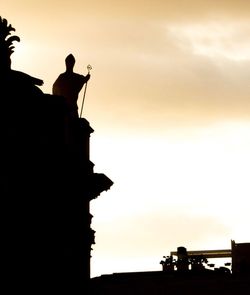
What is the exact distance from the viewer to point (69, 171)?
31828mm

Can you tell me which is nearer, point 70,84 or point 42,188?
point 42,188

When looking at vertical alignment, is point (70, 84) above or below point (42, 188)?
above

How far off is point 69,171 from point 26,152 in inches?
103

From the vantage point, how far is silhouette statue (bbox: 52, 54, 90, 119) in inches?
1319

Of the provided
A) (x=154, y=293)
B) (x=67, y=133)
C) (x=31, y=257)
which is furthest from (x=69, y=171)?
Answer: (x=154, y=293)

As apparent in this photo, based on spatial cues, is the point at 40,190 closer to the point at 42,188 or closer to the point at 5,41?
the point at 42,188

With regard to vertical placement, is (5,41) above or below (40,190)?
above

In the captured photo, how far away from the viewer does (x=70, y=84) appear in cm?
3353

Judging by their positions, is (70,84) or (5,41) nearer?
(5,41)

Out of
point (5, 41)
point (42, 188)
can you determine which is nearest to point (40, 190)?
point (42, 188)

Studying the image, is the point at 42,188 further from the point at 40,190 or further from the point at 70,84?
the point at 70,84

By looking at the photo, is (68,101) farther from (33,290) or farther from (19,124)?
(33,290)

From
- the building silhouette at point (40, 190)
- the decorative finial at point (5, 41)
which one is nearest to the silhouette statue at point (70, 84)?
the building silhouette at point (40, 190)

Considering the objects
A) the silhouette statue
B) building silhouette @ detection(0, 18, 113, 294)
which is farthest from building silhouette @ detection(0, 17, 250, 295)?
the silhouette statue
